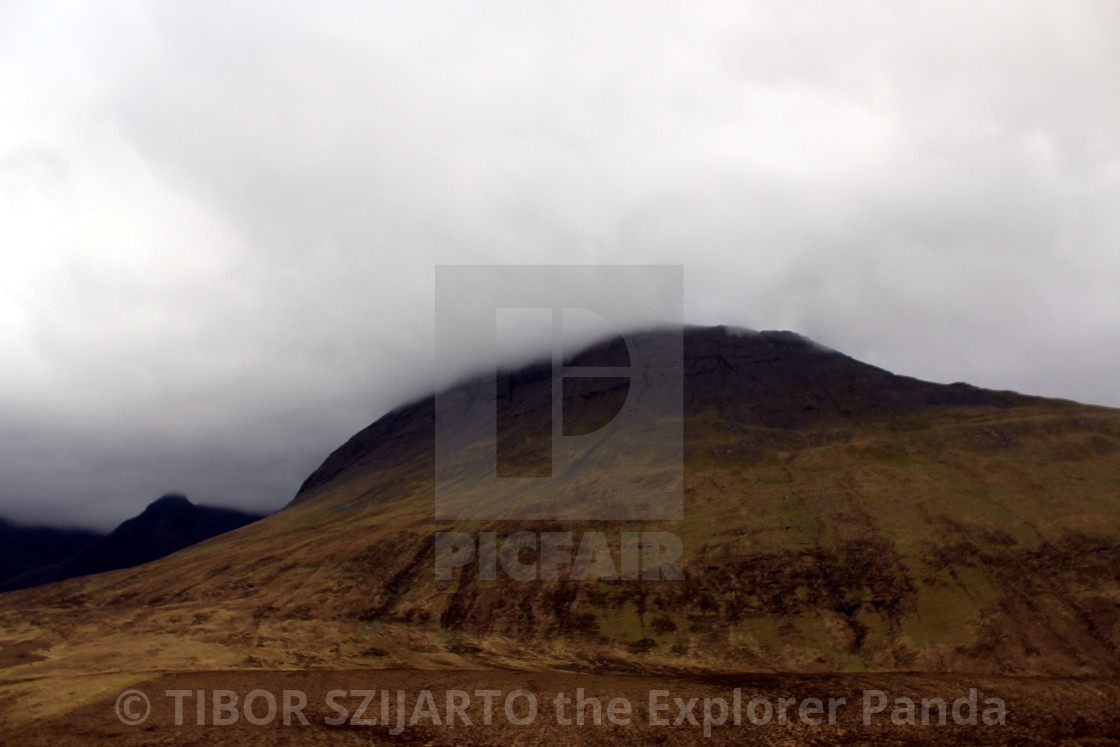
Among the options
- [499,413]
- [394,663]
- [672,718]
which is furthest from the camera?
[499,413]

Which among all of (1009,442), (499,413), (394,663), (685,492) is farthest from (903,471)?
(499,413)

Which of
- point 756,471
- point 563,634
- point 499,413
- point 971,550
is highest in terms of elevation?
point 499,413

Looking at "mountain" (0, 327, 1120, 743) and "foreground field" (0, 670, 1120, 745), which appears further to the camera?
"mountain" (0, 327, 1120, 743)

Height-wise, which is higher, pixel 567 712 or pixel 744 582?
pixel 744 582

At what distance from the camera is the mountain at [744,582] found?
55.1m

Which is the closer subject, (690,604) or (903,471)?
(690,604)

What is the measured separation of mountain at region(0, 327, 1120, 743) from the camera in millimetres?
55062

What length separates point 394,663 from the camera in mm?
52250

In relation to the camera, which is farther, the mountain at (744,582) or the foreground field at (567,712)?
the mountain at (744,582)

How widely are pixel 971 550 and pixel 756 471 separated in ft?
130

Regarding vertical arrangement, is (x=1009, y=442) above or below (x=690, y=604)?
above

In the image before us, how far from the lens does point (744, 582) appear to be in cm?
7156

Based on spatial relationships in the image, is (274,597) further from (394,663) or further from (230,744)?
(230,744)

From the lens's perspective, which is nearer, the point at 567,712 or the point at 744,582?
the point at 567,712
